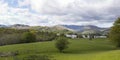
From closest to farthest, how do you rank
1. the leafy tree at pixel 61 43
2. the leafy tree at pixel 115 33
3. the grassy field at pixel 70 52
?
1. the grassy field at pixel 70 52
2. the leafy tree at pixel 61 43
3. the leafy tree at pixel 115 33

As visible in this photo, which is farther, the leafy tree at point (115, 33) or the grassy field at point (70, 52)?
the leafy tree at point (115, 33)

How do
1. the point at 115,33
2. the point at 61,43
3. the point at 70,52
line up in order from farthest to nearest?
the point at 115,33 < the point at 70,52 < the point at 61,43

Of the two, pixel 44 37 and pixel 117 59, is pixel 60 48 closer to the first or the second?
pixel 117 59

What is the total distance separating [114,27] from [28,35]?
54.8 meters

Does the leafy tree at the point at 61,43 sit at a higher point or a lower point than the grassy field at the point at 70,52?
higher

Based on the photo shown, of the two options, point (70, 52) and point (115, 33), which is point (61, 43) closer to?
point (70, 52)

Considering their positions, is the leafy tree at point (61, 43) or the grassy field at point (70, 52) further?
the leafy tree at point (61, 43)

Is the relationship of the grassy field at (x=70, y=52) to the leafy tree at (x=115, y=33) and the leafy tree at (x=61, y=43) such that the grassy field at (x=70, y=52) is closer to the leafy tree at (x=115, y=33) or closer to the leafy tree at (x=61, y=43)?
the leafy tree at (x=61, y=43)

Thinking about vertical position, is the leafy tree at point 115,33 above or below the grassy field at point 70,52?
above

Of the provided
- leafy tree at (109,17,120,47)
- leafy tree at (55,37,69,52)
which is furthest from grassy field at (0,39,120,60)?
leafy tree at (109,17,120,47)

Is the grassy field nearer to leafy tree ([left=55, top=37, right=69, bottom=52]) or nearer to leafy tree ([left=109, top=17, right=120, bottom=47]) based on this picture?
leafy tree ([left=55, top=37, right=69, bottom=52])

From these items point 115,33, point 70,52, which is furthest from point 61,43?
point 115,33

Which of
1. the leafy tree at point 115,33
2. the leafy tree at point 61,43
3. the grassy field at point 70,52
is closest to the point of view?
the grassy field at point 70,52

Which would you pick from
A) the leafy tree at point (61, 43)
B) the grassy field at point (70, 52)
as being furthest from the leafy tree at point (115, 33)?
the leafy tree at point (61, 43)
